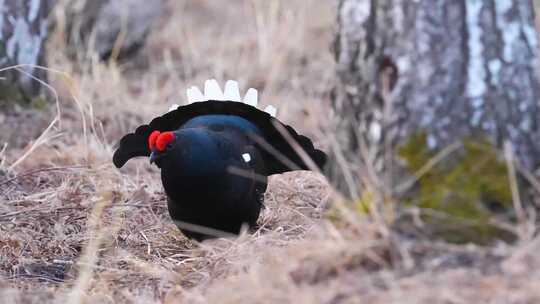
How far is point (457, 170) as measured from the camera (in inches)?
102

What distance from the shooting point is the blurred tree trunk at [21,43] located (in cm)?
536

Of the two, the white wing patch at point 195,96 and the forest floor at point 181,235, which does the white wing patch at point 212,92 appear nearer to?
the white wing patch at point 195,96

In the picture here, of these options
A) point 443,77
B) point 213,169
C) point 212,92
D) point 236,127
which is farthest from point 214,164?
point 443,77

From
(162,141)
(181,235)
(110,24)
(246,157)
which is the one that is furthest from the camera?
(110,24)

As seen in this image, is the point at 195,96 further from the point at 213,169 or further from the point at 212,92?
the point at 213,169

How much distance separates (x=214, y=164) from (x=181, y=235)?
0.40 meters

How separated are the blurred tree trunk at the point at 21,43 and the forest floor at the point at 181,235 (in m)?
0.16

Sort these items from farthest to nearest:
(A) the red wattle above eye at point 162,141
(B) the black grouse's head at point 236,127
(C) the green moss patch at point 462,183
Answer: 1. (B) the black grouse's head at point 236,127
2. (A) the red wattle above eye at point 162,141
3. (C) the green moss patch at point 462,183

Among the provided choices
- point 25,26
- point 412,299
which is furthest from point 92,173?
point 412,299

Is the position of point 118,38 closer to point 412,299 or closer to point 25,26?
point 25,26

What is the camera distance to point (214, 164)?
12.6ft

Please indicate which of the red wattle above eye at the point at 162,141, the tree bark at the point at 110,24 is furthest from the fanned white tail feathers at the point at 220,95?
the tree bark at the point at 110,24

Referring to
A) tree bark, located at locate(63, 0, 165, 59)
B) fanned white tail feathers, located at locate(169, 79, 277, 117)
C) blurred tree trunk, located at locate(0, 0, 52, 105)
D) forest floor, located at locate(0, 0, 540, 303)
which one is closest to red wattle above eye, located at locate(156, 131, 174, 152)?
forest floor, located at locate(0, 0, 540, 303)

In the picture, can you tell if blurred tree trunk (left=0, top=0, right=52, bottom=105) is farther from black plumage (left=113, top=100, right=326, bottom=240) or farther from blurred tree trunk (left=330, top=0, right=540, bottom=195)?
blurred tree trunk (left=330, top=0, right=540, bottom=195)
